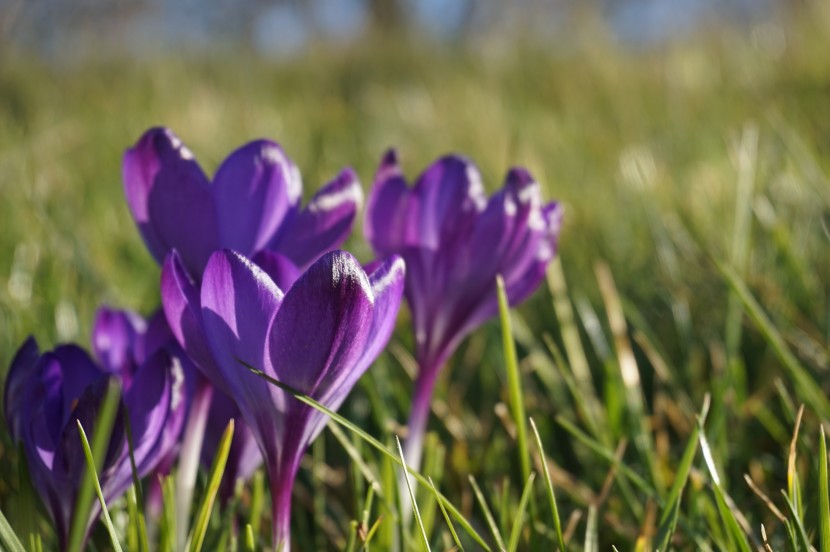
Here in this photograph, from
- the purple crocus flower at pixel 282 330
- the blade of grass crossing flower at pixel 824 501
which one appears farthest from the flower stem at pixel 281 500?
the blade of grass crossing flower at pixel 824 501

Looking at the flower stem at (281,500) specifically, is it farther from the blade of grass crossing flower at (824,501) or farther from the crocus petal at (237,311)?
the blade of grass crossing flower at (824,501)

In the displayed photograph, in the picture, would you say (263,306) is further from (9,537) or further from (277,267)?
(9,537)

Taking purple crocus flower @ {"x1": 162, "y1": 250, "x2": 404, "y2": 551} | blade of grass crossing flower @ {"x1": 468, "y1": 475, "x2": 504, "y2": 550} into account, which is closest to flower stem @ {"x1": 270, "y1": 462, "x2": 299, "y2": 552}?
purple crocus flower @ {"x1": 162, "y1": 250, "x2": 404, "y2": 551}

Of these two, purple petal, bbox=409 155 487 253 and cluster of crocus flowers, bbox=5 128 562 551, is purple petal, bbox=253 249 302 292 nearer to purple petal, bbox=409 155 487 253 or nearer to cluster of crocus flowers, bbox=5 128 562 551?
cluster of crocus flowers, bbox=5 128 562 551

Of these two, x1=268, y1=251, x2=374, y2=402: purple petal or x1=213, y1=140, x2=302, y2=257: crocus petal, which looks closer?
x1=268, y1=251, x2=374, y2=402: purple petal

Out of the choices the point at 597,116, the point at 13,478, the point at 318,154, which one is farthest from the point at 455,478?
the point at 597,116

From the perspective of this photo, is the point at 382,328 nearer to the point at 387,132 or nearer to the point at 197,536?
the point at 197,536
